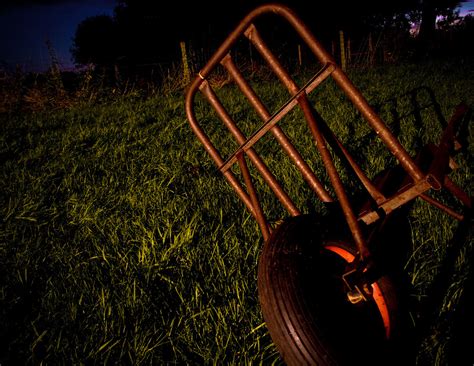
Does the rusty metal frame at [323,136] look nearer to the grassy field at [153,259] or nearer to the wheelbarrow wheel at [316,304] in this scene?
the wheelbarrow wheel at [316,304]

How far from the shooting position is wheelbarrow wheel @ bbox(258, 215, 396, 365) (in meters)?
0.87

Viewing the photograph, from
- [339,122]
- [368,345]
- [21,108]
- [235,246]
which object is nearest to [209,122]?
[339,122]

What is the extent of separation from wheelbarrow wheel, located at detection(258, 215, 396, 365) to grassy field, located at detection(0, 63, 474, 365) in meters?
0.28

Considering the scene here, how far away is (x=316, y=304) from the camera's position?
3.05ft

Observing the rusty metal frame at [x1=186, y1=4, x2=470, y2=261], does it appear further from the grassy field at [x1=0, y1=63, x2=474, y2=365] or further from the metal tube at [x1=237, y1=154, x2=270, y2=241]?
the grassy field at [x1=0, y1=63, x2=474, y2=365]

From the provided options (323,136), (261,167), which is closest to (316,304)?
(323,136)

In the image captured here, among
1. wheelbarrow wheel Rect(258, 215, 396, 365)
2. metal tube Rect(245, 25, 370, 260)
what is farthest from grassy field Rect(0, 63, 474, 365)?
metal tube Rect(245, 25, 370, 260)

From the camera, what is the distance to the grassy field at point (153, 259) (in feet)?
4.08

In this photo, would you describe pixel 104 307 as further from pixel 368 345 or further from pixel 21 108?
pixel 21 108

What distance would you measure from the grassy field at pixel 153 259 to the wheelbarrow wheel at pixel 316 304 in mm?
277

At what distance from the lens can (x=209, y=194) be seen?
2.38 metres

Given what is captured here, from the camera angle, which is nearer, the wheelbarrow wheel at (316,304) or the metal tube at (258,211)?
the wheelbarrow wheel at (316,304)

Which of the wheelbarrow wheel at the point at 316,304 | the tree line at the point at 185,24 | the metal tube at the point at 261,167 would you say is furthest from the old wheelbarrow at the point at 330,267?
the tree line at the point at 185,24

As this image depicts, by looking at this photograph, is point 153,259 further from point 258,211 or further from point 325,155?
point 325,155
